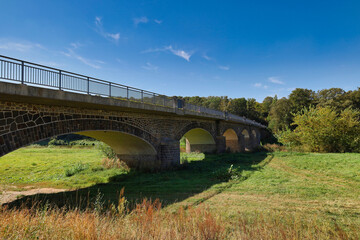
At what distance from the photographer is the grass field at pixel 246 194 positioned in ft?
16.1

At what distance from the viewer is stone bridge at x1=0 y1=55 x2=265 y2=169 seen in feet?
24.2

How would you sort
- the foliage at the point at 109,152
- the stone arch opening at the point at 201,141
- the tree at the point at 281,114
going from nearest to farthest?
the foliage at the point at 109,152 → the stone arch opening at the point at 201,141 → the tree at the point at 281,114

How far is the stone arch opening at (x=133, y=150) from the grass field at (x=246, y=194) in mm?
1154

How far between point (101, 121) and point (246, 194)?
812 centimetres

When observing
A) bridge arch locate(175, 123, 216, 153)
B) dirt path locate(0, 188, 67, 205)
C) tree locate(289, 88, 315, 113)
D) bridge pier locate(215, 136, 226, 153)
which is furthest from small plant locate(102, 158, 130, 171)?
tree locate(289, 88, 315, 113)

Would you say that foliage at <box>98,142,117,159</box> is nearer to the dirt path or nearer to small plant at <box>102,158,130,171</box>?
small plant at <box>102,158,130,171</box>

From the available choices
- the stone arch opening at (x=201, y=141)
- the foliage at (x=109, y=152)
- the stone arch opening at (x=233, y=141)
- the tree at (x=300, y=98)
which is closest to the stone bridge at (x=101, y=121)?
the foliage at (x=109, y=152)

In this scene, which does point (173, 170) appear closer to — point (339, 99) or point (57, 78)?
point (57, 78)

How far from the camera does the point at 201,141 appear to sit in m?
26.7

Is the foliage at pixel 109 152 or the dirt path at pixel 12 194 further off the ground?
the foliage at pixel 109 152

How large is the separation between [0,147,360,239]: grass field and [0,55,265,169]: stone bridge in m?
2.02

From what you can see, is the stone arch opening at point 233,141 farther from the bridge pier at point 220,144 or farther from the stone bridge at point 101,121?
the stone bridge at point 101,121

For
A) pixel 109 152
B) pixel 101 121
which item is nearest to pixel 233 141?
pixel 109 152

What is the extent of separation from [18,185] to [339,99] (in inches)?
2697
